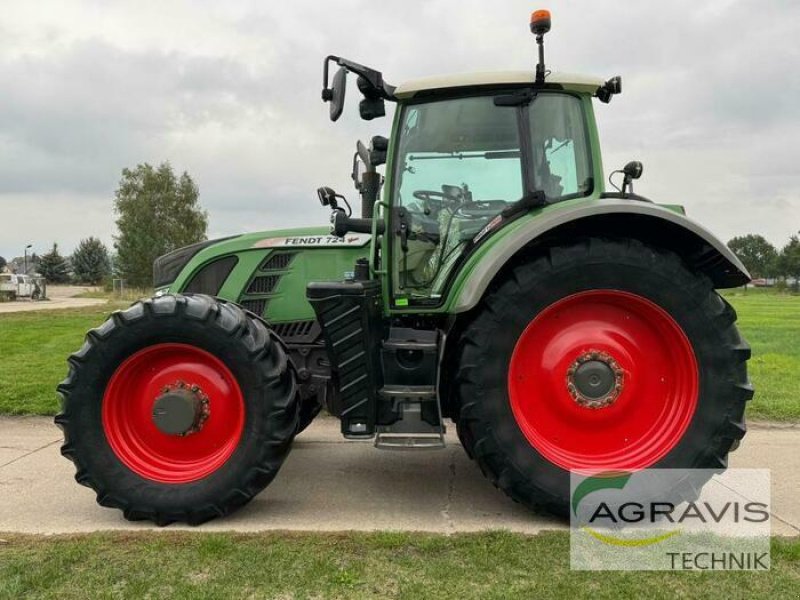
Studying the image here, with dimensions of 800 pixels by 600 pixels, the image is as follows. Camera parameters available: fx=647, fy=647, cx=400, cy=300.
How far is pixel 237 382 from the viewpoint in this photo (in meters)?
3.59

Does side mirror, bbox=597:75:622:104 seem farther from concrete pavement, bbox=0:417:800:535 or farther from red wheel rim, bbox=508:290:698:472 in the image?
concrete pavement, bbox=0:417:800:535

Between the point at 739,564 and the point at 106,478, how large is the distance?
128 inches

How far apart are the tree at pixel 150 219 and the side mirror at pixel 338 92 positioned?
3066 cm

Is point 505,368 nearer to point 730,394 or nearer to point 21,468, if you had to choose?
point 730,394

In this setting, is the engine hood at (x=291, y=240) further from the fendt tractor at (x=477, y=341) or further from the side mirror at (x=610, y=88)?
the side mirror at (x=610, y=88)

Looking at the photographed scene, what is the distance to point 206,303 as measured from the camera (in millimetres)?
3602

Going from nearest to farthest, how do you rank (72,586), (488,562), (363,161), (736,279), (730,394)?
(72,586) < (488,562) < (730,394) < (736,279) < (363,161)

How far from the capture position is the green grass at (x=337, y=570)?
273 centimetres

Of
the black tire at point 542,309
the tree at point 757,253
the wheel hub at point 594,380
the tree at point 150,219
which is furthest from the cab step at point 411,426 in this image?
the tree at point 757,253

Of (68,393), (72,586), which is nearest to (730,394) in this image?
(72,586)

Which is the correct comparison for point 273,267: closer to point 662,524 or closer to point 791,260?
point 662,524

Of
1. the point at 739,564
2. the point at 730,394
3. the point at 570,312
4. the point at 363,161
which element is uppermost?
the point at 363,161

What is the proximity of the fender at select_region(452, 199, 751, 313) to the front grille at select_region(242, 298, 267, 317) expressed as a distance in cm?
154

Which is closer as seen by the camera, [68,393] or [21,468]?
[68,393]
